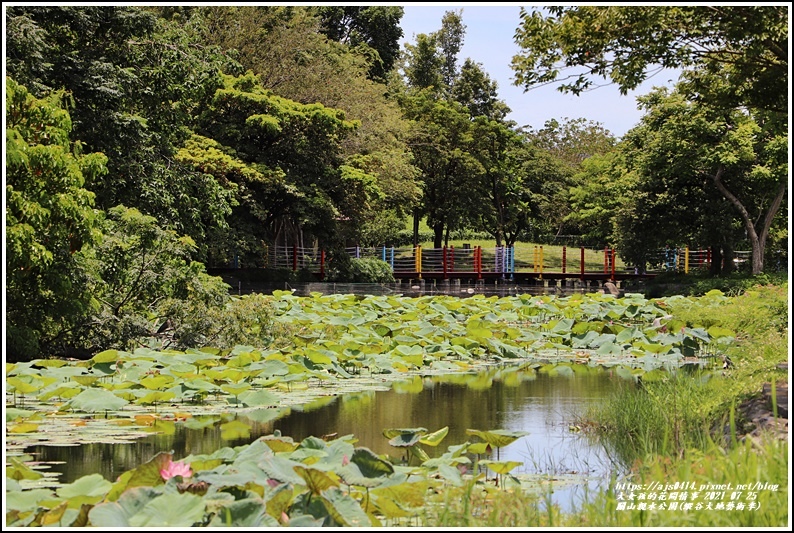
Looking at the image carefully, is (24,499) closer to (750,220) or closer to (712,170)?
(712,170)

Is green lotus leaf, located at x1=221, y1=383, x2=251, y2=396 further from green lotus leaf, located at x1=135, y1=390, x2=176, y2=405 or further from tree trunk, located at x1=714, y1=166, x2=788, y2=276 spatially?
tree trunk, located at x1=714, y1=166, x2=788, y2=276

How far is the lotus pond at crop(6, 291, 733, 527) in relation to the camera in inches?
171

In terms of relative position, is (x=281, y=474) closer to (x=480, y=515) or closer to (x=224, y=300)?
(x=480, y=515)

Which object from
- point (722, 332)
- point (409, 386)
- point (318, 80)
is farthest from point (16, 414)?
point (318, 80)

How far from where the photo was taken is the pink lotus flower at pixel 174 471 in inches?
178

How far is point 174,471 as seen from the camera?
14.9 ft

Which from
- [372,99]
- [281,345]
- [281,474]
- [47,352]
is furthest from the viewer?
[372,99]

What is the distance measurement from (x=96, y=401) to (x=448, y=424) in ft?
8.81

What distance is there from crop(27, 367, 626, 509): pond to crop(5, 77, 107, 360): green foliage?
9.62ft

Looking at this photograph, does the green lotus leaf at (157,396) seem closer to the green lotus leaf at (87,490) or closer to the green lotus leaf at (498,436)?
the green lotus leaf at (498,436)

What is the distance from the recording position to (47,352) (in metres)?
10.7

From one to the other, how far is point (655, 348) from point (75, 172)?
703 cm

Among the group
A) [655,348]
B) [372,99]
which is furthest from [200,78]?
[372,99]

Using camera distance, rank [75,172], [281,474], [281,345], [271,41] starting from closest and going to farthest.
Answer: [281,474] → [75,172] → [281,345] → [271,41]
